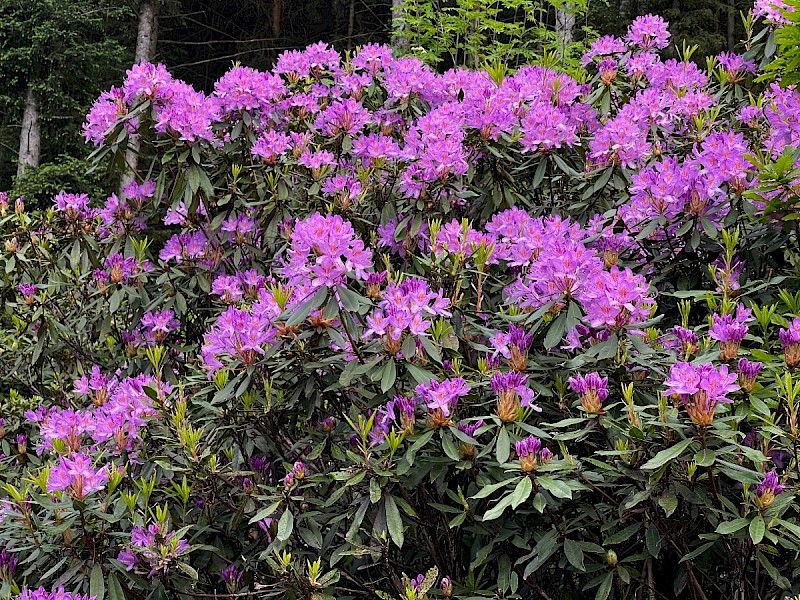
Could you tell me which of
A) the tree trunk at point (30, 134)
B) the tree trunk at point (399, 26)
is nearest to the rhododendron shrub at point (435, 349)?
the tree trunk at point (399, 26)

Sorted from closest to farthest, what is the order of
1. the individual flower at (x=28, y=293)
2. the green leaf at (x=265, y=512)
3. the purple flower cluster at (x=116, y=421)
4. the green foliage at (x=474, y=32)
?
1. the green leaf at (x=265, y=512)
2. the purple flower cluster at (x=116, y=421)
3. the individual flower at (x=28, y=293)
4. the green foliage at (x=474, y=32)

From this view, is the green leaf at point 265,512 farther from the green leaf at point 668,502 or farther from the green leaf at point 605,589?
the green leaf at point 668,502

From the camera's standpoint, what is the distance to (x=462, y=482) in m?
2.15

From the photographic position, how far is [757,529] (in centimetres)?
167

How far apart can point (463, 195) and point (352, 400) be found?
2.76ft

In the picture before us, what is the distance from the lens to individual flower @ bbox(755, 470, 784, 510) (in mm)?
1707

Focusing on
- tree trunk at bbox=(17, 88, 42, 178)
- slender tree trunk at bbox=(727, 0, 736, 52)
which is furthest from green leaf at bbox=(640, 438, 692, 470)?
slender tree trunk at bbox=(727, 0, 736, 52)

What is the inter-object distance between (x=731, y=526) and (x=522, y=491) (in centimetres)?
43

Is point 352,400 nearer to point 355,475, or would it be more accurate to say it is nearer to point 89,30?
point 355,475

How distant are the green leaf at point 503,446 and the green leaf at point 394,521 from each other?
295 millimetres

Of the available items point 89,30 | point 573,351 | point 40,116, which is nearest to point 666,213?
point 573,351

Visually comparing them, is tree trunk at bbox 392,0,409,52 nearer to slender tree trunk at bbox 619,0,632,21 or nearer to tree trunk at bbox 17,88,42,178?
slender tree trunk at bbox 619,0,632,21

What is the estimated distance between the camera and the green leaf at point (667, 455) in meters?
1.66

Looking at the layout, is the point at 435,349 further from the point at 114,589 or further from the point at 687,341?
the point at 114,589
